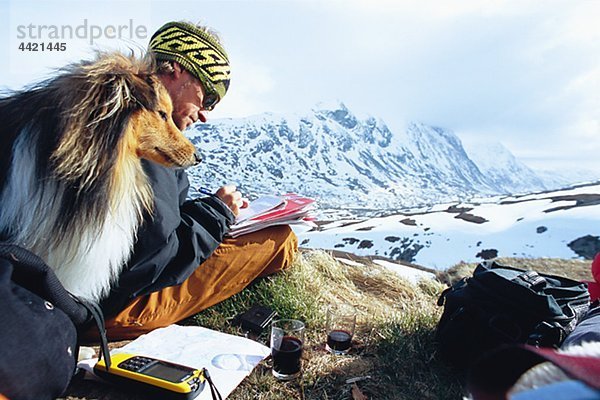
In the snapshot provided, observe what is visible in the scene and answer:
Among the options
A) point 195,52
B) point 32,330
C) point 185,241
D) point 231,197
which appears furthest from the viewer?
point 231,197

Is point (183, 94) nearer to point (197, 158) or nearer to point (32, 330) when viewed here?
point (197, 158)

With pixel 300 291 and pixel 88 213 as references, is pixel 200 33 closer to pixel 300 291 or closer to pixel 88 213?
pixel 88 213

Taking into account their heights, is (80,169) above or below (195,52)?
below

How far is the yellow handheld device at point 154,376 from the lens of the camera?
6.17ft

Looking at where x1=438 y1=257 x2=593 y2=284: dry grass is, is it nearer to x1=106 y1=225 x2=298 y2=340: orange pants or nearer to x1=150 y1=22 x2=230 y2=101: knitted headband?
x1=106 y1=225 x2=298 y2=340: orange pants

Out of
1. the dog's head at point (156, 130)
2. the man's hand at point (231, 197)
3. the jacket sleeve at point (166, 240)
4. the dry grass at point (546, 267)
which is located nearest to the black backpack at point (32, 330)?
the jacket sleeve at point (166, 240)

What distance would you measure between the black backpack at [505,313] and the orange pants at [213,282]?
149 centimetres

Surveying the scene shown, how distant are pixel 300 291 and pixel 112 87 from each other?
2.20 m

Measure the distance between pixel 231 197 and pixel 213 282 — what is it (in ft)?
2.28

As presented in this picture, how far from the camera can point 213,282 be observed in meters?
3.05

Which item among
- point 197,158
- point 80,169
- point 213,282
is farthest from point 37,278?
point 213,282

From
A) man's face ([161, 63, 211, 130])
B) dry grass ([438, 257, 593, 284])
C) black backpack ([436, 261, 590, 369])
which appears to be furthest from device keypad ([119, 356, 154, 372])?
dry grass ([438, 257, 593, 284])

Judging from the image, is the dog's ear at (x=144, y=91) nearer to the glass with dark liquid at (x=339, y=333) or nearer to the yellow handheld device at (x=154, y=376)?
the yellow handheld device at (x=154, y=376)

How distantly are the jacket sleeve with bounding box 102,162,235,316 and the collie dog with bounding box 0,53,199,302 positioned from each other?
74 millimetres
